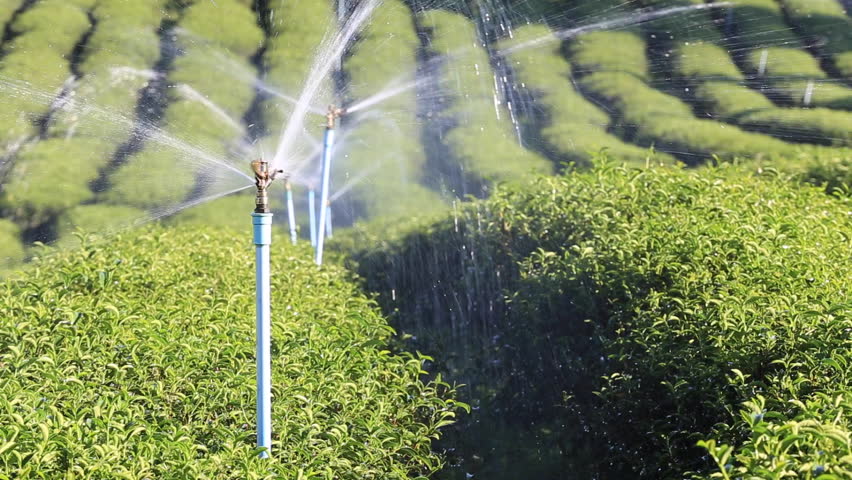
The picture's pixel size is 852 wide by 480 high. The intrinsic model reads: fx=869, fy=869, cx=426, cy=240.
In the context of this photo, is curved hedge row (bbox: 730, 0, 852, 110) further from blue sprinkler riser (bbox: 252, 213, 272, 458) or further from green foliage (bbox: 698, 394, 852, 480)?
blue sprinkler riser (bbox: 252, 213, 272, 458)

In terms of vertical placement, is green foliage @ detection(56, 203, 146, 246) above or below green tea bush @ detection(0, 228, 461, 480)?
below

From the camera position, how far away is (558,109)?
9.79 meters

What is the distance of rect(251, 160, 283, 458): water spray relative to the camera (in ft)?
5.16

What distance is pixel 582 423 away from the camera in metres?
2.76

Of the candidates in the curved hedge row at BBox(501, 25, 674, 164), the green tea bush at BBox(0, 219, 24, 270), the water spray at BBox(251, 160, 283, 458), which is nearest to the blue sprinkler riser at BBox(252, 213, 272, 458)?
the water spray at BBox(251, 160, 283, 458)

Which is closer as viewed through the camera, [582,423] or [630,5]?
[582,423]

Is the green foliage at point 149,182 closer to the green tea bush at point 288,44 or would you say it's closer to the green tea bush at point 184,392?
the green tea bush at point 288,44

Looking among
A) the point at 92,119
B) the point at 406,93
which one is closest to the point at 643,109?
the point at 406,93

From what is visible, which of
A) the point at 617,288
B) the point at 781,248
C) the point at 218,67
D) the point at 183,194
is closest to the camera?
the point at 781,248

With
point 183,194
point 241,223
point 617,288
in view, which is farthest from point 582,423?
point 183,194

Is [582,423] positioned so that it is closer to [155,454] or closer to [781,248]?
[781,248]

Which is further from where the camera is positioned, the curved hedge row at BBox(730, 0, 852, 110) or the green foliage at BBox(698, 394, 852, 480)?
the curved hedge row at BBox(730, 0, 852, 110)

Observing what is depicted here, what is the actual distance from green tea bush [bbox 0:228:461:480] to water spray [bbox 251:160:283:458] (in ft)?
0.18

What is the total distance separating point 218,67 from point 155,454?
10.3m
